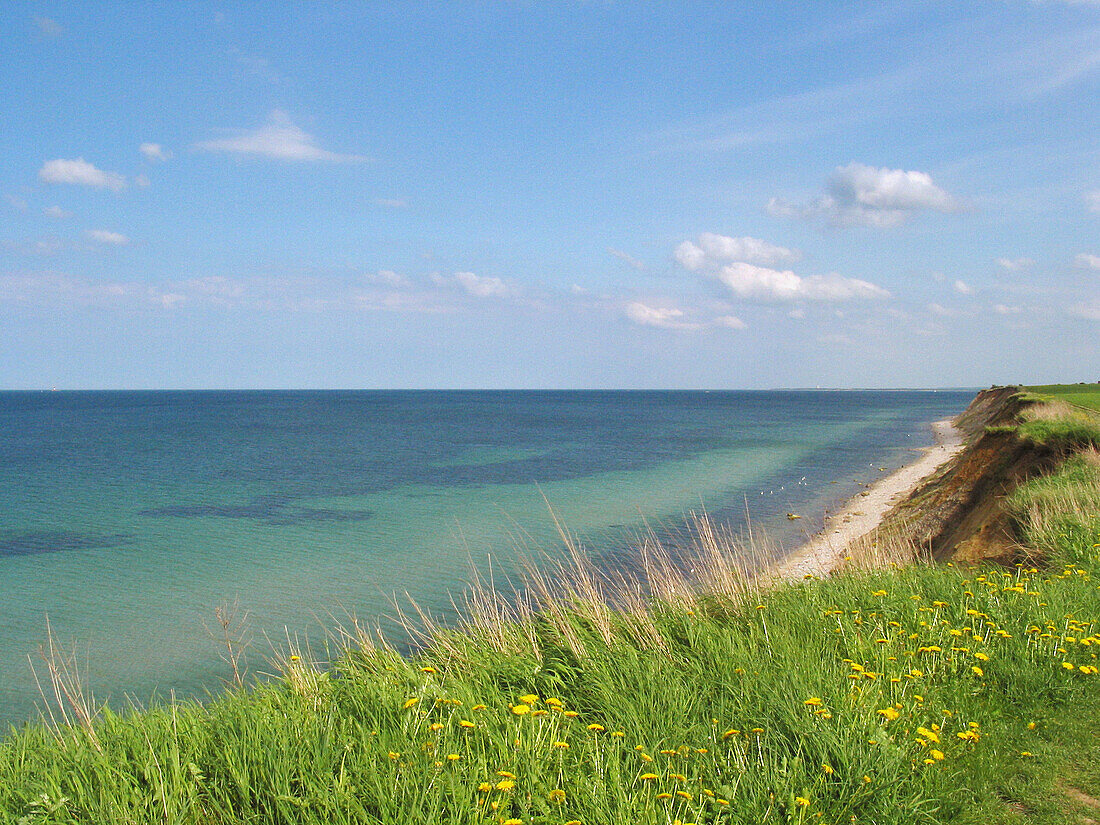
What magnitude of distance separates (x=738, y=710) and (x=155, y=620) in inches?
561

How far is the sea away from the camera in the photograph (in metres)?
13.6

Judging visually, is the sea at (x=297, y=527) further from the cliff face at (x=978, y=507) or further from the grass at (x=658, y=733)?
the cliff face at (x=978, y=507)

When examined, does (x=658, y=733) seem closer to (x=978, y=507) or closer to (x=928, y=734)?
(x=928, y=734)

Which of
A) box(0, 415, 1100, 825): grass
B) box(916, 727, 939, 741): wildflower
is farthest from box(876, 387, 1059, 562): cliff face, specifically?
box(916, 727, 939, 741): wildflower

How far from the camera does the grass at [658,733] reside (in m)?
3.79

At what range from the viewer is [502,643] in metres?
6.54

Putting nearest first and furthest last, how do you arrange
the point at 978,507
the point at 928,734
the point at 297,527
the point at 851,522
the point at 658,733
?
the point at 928,734 < the point at 658,733 < the point at 978,507 < the point at 851,522 < the point at 297,527

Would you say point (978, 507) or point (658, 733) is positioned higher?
point (658, 733)

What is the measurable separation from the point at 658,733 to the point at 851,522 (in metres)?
21.0

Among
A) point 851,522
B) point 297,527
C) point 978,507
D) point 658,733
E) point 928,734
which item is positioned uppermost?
point 928,734

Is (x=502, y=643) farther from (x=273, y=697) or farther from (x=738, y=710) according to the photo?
(x=738, y=710)

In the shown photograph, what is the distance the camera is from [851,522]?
23.3m

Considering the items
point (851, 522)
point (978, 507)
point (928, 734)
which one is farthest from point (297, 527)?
point (928, 734)

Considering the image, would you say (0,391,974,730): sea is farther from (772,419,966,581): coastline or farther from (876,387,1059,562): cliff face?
(876,387,1059,562): cliff face
